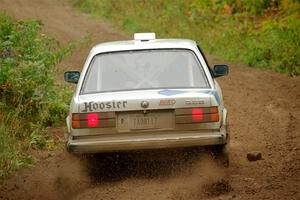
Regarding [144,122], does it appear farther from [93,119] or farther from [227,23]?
[227,23]

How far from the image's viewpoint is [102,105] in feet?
24.2

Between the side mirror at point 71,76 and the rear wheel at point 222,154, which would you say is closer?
the rear wheel at point 222,154

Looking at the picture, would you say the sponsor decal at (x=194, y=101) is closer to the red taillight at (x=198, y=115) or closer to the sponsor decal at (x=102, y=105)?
the red taillight at (x=198, y=115)

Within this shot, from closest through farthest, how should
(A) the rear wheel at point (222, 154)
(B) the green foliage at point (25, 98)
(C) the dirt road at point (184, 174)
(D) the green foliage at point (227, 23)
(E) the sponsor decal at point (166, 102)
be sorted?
(C) the dirt road at point (184, 174)
(E) the sponsor decal at point (166, 102)
(A) the rear wheel at point (222, 154)
(B) the green foliage at point (25, 98)
(D) the green foliage at point (227, 23)

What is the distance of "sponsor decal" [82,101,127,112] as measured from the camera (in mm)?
7348

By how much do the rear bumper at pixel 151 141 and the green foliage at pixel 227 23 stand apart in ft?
32.2

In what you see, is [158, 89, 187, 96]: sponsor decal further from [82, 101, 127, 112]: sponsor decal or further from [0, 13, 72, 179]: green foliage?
[0, 13, 72, 179]: green foliage

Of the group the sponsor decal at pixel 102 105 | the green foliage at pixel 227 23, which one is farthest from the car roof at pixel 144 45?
the green foliage at pixel 227 23

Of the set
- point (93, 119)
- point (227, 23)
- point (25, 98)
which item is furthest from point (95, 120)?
point (227, 23)

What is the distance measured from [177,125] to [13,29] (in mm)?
6119

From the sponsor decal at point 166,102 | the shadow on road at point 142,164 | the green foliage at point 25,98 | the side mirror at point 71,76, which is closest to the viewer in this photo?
the sponsor decal at point 166,102

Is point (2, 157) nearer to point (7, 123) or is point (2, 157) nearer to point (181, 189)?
point (7, 123)

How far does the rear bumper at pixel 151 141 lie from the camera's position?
24.0 feet

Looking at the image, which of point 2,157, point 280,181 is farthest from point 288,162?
point 2,157
